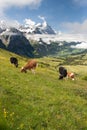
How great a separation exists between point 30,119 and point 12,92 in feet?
20.5

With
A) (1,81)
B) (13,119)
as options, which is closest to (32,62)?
(1,81)

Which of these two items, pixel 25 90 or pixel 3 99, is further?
pixel 25 90

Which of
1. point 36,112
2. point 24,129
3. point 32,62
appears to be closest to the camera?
point 24,129

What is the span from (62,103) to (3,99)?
6.05 metres

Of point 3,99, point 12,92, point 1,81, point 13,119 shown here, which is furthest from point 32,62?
point 13,119

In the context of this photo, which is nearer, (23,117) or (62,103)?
(23,117)

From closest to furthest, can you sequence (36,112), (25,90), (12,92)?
(36,112) → (12,92) → (25,90)

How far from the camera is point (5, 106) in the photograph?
72.0 feet

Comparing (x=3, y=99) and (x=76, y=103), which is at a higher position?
(x=3, y=99)

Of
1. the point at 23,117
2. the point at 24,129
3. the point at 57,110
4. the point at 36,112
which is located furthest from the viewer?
the point at 57,110

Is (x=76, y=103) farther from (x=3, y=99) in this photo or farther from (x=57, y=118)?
(x=3, y=99)

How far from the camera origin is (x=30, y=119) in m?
21.1

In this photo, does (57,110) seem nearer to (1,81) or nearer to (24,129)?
(24,129)

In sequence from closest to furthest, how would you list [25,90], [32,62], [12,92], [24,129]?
[24,129] → [12,92] → [25,90] → [32,62]
